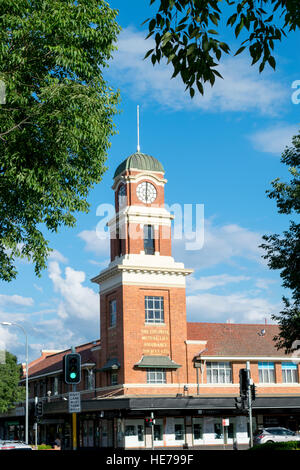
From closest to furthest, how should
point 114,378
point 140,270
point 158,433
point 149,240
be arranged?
point 158,433, point 114,378, point 140,270, point 149,240

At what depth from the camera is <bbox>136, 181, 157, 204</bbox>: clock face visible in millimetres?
60000

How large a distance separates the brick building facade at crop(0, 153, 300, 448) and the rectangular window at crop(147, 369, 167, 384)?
0.28 ft

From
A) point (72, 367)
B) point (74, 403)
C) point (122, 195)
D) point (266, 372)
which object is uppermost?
point (122, 195)

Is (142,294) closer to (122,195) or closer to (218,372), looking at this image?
(218,372)

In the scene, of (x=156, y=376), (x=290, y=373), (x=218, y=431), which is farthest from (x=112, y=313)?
(x=290, y=373)

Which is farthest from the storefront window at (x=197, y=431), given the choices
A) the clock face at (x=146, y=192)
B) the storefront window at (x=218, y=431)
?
the clock face at (x=146, y=192)

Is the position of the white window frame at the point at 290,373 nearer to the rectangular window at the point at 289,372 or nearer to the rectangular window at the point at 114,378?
the rectangular window at the point at 289,372

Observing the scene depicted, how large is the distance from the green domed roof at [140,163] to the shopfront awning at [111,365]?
17396 millimetres

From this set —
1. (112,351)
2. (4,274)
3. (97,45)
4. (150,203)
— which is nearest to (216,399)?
(112,351)

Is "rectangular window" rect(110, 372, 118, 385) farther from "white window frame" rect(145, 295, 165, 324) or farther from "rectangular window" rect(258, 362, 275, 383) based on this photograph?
"rectangular window" rect(258, 362, 275, 383)

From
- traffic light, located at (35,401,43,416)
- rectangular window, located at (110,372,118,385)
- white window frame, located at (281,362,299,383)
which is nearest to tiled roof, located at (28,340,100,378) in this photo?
rectangular window, located at (110,372,118,385)

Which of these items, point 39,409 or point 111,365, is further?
point 111,365

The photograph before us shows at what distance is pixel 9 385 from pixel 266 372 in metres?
33.6

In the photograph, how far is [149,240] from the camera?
59.4m
